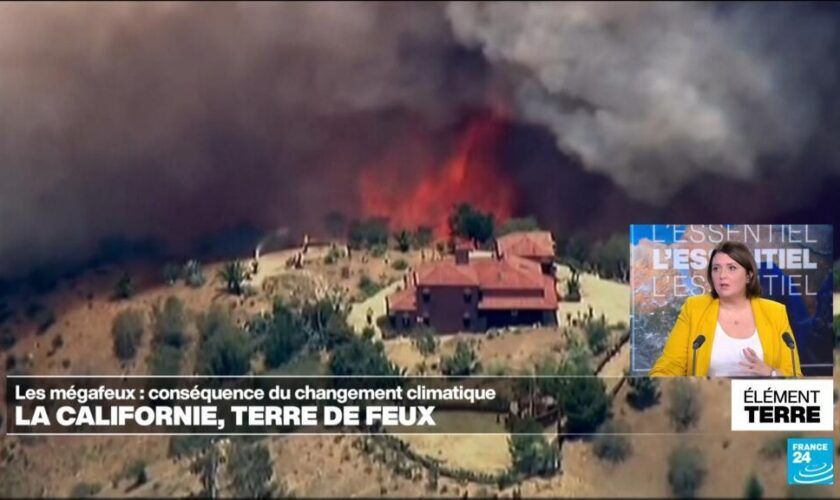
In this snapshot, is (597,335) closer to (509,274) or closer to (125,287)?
(509,274)

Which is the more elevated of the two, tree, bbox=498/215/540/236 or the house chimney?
tree, bbox=498/215/540/236

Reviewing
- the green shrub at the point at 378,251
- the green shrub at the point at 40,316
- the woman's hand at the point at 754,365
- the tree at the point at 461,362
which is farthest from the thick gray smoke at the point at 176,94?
the woman's hand at the point at 754,365

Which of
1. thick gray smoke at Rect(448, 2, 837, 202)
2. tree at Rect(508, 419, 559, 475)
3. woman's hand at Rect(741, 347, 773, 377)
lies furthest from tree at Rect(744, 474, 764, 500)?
thick gray smoke at Rect(448, 2, 837, 202)

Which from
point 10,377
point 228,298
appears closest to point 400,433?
point 228,298

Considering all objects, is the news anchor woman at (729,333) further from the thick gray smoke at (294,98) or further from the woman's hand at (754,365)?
the thick gray smoke at (294,98)

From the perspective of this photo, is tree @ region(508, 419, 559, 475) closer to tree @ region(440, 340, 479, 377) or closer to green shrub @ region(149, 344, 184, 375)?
tree @ region(440, 340, 479, 377)

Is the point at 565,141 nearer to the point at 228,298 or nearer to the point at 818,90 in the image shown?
the point at 818,90
